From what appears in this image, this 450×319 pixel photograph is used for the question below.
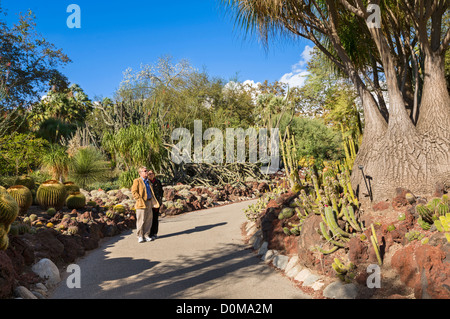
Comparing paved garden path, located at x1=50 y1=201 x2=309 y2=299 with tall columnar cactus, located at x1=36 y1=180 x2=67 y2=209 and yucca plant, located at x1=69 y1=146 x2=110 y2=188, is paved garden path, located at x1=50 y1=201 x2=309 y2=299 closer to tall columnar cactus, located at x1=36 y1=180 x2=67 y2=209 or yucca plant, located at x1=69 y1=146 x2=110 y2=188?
tall columnar cactus, located at x1=36 y1=180 x2=67 y2=209

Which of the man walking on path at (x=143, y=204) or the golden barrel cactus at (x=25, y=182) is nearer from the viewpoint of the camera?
the man walking on path at (x=143, y=204)

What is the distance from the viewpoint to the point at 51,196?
8062 millimetres

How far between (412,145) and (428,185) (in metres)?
0.64

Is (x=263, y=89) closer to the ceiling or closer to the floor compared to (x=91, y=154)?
closer to the ceiling

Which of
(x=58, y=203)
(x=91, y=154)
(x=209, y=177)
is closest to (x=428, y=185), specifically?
(x=58, y=203)

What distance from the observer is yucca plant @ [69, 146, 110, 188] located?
13.3 meters

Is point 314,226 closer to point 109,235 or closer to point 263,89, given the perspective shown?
point 109,235

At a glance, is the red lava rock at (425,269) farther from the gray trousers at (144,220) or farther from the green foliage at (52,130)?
the green foliage at (52,130)

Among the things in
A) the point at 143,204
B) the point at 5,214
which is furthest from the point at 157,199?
the point at 5,214

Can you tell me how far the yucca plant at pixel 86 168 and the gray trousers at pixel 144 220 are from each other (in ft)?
23.4

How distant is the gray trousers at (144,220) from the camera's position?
6.90 meters

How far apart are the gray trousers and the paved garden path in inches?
10.4

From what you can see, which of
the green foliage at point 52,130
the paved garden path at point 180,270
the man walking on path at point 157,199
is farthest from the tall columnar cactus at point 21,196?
the green foliage at point 52,130

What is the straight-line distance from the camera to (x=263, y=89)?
123ft
